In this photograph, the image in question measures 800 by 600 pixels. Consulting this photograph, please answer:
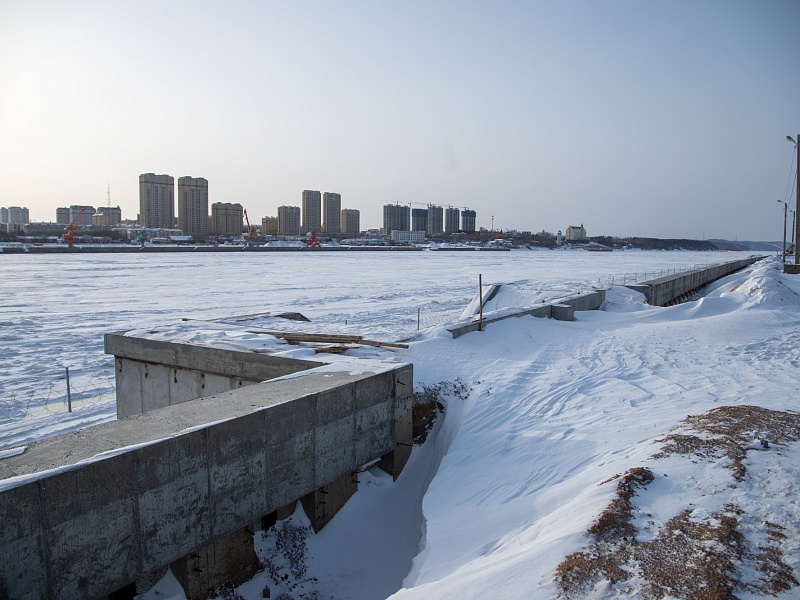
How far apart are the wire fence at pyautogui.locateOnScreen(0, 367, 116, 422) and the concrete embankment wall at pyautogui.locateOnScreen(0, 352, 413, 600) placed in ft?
20.8

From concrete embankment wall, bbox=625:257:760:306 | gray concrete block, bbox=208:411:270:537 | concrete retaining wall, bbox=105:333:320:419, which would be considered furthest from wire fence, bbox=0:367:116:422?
concrete embankment wall, bbox=625:257:760:306

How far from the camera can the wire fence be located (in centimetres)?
1165

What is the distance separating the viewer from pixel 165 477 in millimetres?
5777

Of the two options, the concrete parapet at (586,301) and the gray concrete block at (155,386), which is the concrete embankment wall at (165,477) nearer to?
the gray concrete block at (155,386)

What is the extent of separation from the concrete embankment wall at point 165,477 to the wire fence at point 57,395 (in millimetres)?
6337

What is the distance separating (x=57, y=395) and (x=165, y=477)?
8.52 metres

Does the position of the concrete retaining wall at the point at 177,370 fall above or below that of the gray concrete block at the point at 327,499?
above

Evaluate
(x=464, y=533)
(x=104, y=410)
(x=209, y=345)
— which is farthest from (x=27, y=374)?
(x=464, y=533)

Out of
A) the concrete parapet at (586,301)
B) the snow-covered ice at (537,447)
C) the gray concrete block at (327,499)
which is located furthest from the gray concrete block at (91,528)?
the concrete parapet at (586,301)

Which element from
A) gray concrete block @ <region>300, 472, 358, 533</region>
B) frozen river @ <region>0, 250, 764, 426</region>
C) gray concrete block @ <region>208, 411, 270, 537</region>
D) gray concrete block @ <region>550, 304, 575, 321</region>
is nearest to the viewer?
gray concrete block @ <region>208, 411, 270, 537</region>

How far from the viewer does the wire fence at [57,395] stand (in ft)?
38.2

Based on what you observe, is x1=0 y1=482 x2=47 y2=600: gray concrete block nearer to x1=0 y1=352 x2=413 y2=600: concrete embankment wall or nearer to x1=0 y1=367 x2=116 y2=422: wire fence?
x1=0 y1=352 x2=413 y2=600: concrete embankment wall

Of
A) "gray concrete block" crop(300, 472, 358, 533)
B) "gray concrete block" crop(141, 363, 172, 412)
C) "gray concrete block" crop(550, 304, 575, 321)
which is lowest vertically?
"gray concrete block" crop(300, 472, 358, 533)

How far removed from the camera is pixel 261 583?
698 centimetres
